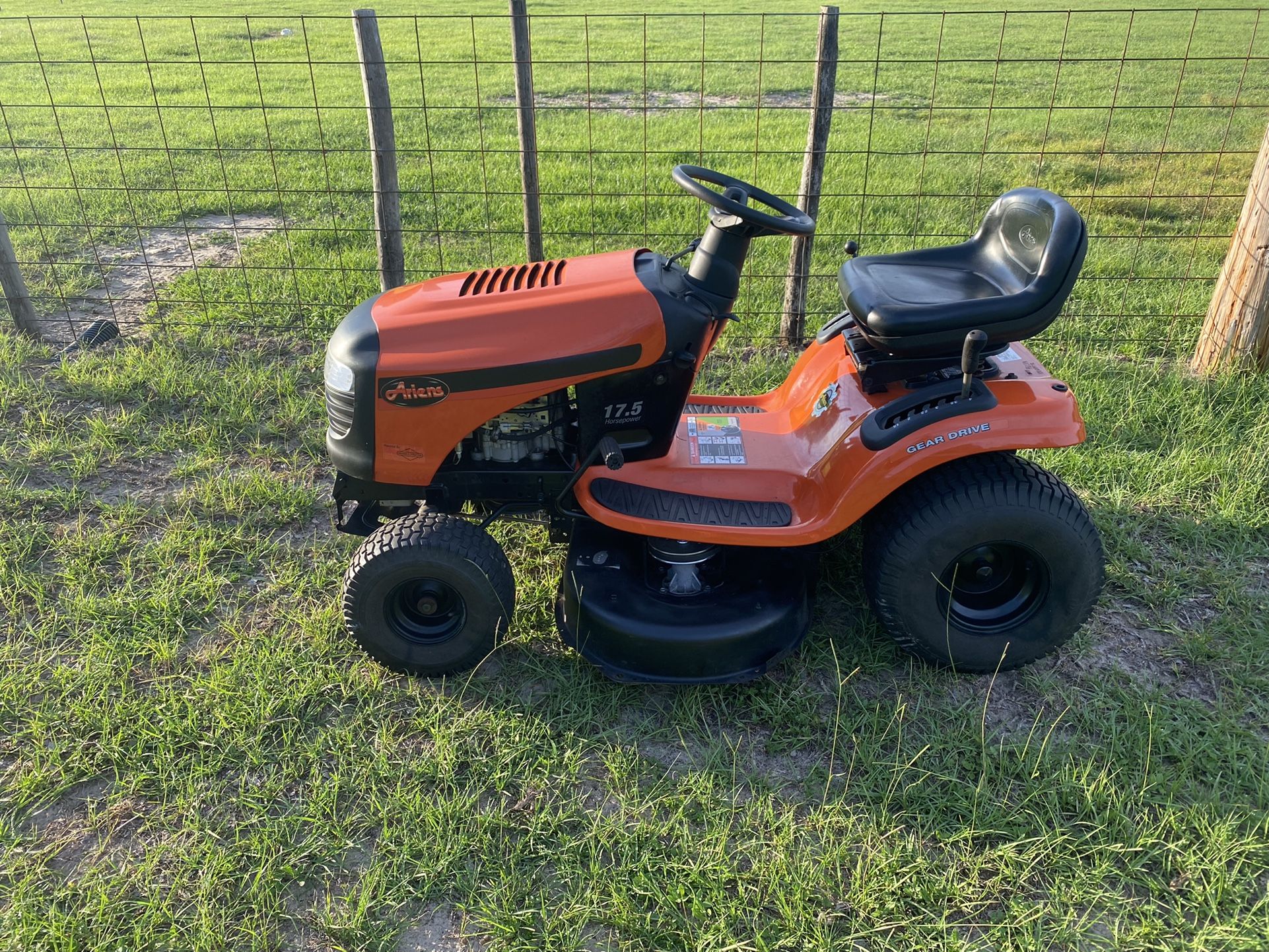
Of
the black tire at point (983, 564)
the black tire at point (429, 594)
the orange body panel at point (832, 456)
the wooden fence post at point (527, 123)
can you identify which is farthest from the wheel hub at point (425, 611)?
the wooden fence post at point (527, 123)

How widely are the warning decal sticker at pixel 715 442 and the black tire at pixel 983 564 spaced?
1.59 ft

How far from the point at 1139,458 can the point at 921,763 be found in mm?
1984

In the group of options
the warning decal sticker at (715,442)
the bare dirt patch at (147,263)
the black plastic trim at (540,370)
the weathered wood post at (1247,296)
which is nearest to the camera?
the black plastic trim at (540,370)

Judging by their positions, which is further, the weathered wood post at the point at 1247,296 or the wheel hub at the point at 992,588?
the weathered wood post at the point at 1247,296

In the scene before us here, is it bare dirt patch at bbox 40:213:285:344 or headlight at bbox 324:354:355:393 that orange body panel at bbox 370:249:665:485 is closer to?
headlight at bbox 324:354:355:393

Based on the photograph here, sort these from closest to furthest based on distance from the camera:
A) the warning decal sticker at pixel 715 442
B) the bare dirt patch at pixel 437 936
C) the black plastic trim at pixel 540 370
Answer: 1. the bare dirt patch at pixel 437 936
2. the black plastic trim at pixel 540 370
3. the warning decal sticker at pixel 715 442

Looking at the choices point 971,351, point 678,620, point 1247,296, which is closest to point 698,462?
point 678,620

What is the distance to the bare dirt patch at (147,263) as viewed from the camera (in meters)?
5.21

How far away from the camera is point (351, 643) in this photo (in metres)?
3.06

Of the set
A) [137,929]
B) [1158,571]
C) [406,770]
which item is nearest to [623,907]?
[406,770]

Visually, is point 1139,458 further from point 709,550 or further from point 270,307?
point 270,307

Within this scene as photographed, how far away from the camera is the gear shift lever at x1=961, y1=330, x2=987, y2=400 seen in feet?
8.25

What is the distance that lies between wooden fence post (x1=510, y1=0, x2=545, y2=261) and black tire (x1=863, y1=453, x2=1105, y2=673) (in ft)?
8.57

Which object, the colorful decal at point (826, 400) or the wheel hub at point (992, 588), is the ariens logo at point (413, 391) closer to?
the colorful decal at point (826, 400)
